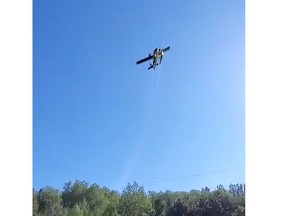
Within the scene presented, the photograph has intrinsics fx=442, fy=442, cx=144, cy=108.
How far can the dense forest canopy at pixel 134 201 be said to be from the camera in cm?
798

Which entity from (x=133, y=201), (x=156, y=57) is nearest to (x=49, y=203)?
(x=133, y=201)

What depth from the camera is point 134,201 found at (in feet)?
27.8

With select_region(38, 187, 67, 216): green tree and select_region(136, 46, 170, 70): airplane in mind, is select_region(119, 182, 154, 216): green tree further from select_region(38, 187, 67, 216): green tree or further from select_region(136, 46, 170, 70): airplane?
select_region(136, 46, 170, 70): airplane

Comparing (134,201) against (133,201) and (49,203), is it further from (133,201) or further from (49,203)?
(49,203)

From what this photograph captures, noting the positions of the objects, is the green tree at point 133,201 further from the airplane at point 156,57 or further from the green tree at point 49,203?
the airplane at point 156,57

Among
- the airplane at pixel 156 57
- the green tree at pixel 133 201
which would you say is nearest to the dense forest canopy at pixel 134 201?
the green tree at pixel 133 201

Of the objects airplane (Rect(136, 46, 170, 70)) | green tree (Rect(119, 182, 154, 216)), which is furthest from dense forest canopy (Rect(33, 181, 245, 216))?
airplane (Rect(136, 46, 170, 70))

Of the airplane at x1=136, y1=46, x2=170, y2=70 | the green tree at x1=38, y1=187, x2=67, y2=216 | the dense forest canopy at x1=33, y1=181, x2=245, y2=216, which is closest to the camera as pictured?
the airplane at x1=136, y1=46, x2=170, y2=70

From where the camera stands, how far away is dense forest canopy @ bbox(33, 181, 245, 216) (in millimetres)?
7984

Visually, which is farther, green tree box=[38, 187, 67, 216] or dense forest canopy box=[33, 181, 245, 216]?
dense forest canopy box=[33, 181, 245, 216]

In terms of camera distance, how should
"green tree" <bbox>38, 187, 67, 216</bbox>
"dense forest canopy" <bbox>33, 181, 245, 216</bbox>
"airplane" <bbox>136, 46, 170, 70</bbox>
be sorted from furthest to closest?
1. "dense forest canopy" <bbox>33, 181, 245, 216</bbox>
2. "green tree" <bbox>38, 187, 67, 216</bbox>
3. "airplane" <bbox>136, 46, 170, 70</bbox>
